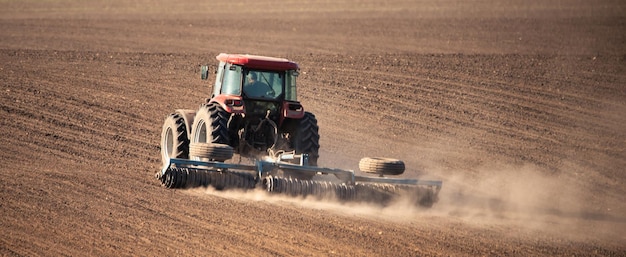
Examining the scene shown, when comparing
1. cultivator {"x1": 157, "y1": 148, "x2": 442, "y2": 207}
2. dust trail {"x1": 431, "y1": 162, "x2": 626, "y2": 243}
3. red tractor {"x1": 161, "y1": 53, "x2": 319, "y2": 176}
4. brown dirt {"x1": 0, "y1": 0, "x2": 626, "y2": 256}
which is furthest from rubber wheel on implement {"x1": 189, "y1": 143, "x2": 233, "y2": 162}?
dust trail {"x1": 431, "y1": 162, "x2": 626, "y2": 243}

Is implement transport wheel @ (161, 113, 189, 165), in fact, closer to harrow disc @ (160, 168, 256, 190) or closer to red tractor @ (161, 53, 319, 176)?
red tractor @ (161, 53, 319, 176)

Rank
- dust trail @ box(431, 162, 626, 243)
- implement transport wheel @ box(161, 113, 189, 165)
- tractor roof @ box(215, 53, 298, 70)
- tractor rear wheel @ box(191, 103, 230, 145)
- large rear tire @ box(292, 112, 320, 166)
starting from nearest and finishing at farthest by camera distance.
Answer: dust trail @ box(431, 162, 626, 243)
tractor rear wheel @ box(191, 103, 230, 145)
tractor roof @ box(215, 53, 298, 70)
large rear tire @ box(292, 112, 320, 166)
implement transport wheel @ box(161, 113, 189, 165)

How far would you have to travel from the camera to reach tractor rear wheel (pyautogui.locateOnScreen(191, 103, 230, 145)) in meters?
12.8

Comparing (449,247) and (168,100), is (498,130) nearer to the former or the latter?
(168,100)

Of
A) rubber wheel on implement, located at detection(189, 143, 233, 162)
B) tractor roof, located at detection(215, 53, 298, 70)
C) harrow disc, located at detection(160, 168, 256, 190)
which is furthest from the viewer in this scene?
tractor roof, located at detection(215, 53, 298, 70)

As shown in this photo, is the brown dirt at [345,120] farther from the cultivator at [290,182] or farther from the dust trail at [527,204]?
the cultivator at [290,182]

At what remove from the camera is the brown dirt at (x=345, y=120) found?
11.4 m

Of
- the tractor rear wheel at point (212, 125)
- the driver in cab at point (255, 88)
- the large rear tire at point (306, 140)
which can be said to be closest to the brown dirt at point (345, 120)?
the large rear tire at point (306, 140)

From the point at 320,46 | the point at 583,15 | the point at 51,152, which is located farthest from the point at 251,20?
the point at 51,152

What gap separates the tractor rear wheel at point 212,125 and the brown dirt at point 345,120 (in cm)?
87

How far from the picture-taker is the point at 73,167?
1543 centimetres

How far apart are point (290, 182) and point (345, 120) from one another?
8.36m

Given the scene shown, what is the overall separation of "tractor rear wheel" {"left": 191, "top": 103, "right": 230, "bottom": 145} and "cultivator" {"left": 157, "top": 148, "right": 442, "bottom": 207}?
0.46 m

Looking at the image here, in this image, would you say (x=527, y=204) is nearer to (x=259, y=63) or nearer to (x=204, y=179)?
(x=259, y=63)
